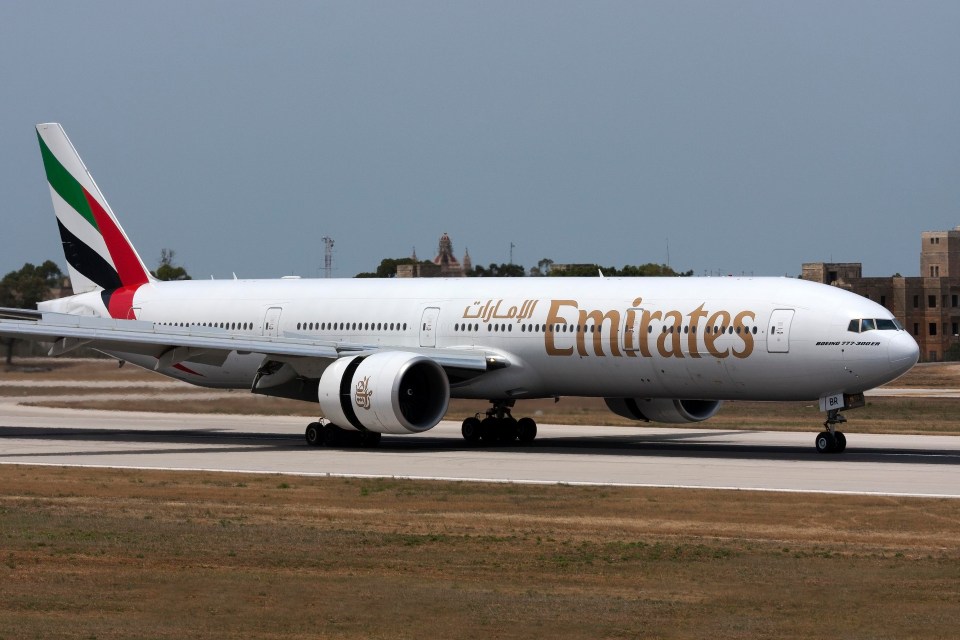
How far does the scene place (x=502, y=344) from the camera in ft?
110

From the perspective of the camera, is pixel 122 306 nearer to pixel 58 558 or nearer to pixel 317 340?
pixel 317 340

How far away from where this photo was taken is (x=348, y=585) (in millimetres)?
14656

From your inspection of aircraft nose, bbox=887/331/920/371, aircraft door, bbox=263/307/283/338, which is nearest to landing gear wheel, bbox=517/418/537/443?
aircraft door, bbox=263/307/283/338

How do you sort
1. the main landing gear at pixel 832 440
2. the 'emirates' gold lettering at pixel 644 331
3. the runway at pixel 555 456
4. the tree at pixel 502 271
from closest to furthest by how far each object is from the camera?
the runway at pixel 555 456 < the 'emirates' gold lettering at pixel 644 331 < the main landing gear at pixel 832 440 < the tree at pixel 502 271

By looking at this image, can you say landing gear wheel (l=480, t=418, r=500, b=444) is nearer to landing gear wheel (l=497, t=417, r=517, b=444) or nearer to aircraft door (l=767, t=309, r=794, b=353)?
landing gear wheel (l=497, t=417, r=517, b=444)

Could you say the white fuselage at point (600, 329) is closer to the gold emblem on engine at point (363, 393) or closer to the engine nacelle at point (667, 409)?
the engine nacelle at point (667, 409)

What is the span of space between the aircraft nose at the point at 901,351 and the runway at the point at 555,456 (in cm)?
193

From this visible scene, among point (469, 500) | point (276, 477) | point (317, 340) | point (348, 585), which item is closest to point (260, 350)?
point (317, 340)

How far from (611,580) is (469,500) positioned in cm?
736

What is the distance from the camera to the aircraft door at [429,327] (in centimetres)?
3494

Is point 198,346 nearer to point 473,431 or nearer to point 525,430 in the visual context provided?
point 473,431

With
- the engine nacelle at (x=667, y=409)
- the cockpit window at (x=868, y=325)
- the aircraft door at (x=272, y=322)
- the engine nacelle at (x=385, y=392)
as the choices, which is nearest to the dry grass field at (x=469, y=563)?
the engine nacelle at (x=385, y=392)

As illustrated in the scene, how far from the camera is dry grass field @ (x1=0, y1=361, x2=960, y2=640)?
12.9 m

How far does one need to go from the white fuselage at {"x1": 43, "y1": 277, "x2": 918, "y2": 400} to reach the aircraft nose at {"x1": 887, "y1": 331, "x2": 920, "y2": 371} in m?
0.03
